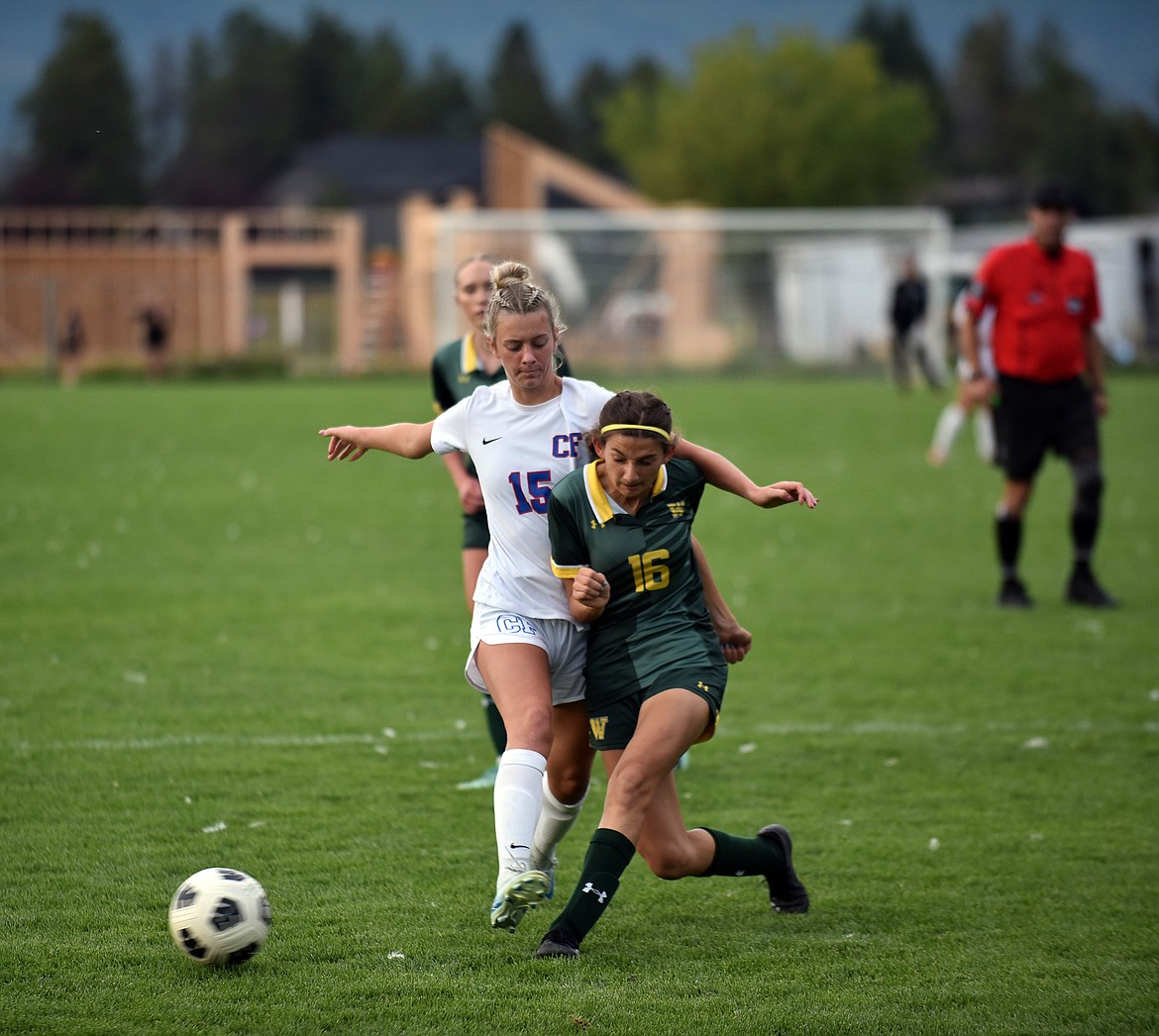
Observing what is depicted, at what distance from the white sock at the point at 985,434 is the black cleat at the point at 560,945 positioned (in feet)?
22.1

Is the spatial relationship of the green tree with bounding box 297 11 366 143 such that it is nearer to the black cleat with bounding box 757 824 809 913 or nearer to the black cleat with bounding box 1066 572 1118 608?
the black cleat with bounding box 1066 572 1118 608

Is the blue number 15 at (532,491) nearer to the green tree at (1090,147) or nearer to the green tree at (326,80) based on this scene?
the green tree at (1090,147)

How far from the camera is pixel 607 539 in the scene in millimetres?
4543

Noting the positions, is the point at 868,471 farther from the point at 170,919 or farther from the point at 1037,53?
the point at 1037,53

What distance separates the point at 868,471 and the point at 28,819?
44.1 feet

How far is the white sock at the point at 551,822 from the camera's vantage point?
191 inches

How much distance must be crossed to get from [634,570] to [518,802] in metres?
0.77

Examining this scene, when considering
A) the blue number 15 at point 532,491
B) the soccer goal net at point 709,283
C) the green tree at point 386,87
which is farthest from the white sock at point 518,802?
the green tree at point 386,87

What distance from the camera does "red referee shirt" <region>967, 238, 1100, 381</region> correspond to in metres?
9.84

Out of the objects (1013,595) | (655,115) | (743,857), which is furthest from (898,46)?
(743,857)

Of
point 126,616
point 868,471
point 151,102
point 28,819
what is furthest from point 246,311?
point 151,102

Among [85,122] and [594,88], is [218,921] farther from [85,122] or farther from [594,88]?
[594,88]

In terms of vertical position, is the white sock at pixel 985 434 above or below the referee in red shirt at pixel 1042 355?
below

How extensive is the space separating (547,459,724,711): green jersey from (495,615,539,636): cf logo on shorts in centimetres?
20
